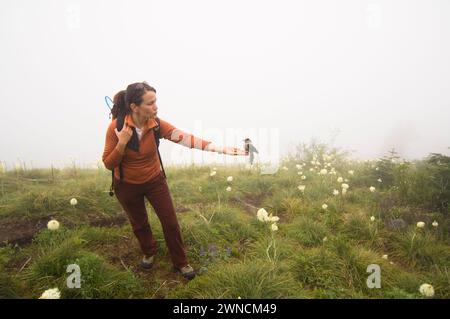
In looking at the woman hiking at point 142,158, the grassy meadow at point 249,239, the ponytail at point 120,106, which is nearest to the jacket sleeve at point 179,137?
the woman hiking at point 142,158

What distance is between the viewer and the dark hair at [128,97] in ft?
10.4

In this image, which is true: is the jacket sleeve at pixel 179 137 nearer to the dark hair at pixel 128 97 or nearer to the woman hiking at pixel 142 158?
the woman hiking at pixel 142 158

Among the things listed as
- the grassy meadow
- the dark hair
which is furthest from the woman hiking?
the grassy meadow

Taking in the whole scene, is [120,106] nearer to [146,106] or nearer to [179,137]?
[146,106]

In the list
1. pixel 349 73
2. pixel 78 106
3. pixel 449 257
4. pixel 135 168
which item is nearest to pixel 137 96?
pixel 135 168

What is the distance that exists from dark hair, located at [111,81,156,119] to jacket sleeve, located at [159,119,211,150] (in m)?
0.51

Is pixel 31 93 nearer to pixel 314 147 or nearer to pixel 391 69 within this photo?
pixel 314 147

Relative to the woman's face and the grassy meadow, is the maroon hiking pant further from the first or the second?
the woman's face

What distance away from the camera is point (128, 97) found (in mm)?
3182

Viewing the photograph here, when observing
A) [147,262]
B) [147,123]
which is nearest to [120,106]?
[147,123]

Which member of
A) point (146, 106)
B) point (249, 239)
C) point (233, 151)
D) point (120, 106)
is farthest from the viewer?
point (249, 239)

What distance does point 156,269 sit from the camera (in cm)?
391

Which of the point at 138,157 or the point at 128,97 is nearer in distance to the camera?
the point at 128,97

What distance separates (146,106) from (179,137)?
0.68 meters
